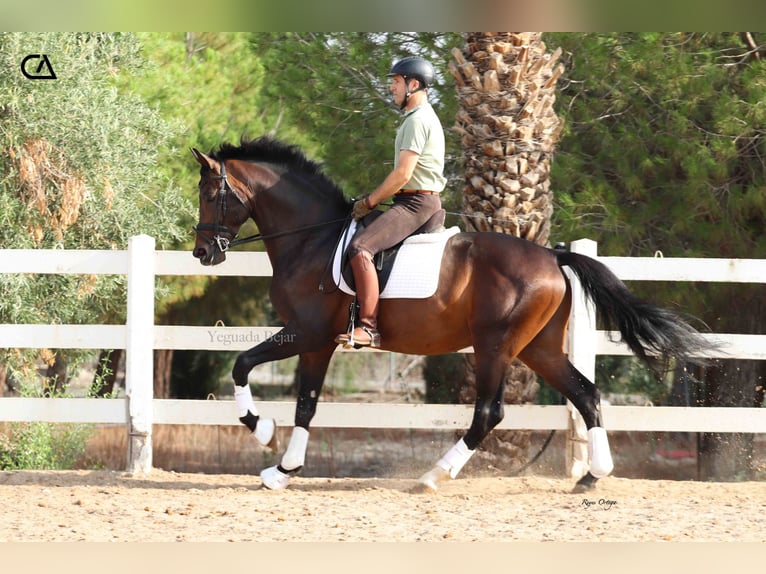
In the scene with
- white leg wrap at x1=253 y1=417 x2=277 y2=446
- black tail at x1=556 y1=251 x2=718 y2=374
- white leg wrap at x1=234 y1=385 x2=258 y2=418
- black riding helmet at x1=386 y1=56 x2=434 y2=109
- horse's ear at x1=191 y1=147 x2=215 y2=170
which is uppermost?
black riding helmet at x1=386 y1=56 x2=434 y2=109

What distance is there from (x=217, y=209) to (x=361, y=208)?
1029mm

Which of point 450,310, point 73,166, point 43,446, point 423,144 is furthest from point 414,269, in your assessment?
point 73,166

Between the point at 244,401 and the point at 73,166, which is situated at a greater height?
the point at 73,166

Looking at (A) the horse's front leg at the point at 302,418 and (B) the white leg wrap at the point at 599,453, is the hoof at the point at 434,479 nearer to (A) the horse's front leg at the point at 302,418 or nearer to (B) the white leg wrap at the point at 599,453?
(A) the horse's front leg at the point at 302,418

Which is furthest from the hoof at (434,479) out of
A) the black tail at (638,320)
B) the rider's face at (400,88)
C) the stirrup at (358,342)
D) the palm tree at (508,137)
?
the rider's face at (400,88)

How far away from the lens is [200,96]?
14.6 meters

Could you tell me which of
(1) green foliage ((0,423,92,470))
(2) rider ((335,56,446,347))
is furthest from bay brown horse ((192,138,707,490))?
(1) green foliage ((0,423,92,470))

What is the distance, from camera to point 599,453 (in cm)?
663

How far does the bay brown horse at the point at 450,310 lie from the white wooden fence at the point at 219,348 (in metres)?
0.67

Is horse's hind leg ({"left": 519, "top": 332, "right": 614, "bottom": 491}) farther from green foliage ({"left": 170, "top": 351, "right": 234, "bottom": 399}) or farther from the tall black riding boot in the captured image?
green foliage ({"left": 170, "top": 351, "right": 234, "bottom": 399})

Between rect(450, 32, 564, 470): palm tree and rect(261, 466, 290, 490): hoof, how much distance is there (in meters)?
2.07

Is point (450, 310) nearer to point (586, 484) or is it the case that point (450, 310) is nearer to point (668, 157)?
point (586, 484)

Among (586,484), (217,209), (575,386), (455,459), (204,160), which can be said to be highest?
(204,160)

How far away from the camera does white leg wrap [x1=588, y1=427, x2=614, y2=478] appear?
6.62 m
